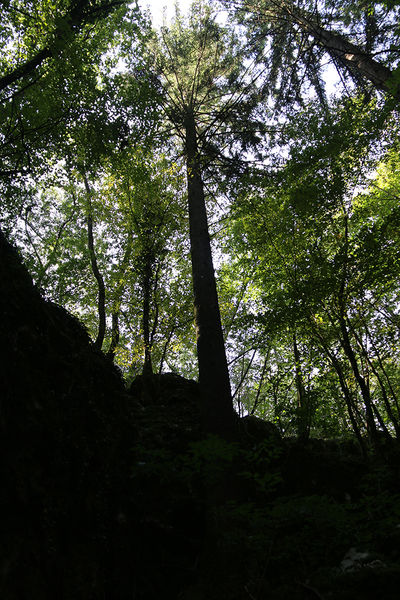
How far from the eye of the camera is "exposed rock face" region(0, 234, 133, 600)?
1.93 meters

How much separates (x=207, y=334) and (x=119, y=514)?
3.29 m

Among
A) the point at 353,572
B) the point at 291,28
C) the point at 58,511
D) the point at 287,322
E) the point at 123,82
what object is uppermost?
the point at 291,28

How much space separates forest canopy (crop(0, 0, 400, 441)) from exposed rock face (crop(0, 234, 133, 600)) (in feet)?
6.40

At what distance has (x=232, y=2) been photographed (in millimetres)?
10664

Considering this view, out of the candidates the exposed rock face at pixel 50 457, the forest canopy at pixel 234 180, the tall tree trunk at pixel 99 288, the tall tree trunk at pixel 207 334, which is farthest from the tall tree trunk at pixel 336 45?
the exposed rock face at pixel 50 457

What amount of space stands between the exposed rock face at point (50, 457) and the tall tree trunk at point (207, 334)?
1562 millimetres

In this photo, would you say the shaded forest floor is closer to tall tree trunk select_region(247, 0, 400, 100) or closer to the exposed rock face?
the exposed rock face

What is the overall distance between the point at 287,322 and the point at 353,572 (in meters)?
4.20

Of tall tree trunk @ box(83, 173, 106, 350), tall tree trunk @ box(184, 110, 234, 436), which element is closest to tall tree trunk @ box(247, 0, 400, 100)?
tall tree trunk @ box(184, 110, 234, 436)

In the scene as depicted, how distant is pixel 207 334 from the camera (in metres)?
5.84

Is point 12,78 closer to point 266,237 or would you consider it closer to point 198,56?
point 266,237

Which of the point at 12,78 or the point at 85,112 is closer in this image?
the point at 12,78

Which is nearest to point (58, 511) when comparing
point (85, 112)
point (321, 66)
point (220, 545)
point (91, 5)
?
point (220, 545)

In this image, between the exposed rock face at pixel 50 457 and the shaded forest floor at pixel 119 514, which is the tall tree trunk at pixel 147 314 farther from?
the exposed rock face at pixel 50 457
